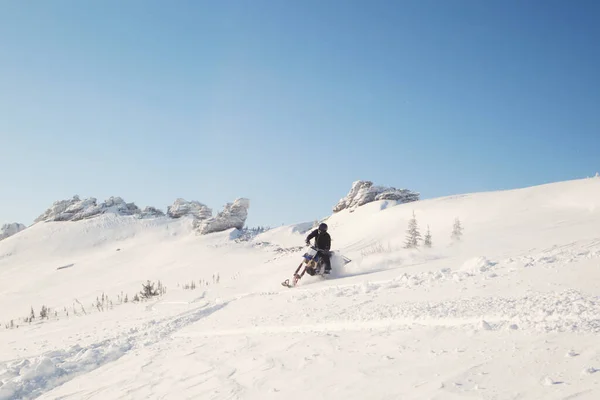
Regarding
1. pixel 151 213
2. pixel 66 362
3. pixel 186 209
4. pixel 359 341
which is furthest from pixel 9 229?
pixel 359 341

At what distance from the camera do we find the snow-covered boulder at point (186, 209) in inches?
1687

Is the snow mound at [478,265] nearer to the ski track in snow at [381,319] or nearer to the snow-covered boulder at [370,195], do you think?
the ski track in snow at [381,319]

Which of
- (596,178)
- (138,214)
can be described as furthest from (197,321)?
(138,214)

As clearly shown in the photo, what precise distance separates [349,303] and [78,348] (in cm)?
445

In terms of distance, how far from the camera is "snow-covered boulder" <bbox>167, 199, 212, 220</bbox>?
42844 mm

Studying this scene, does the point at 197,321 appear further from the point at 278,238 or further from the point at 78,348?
the point at 278,238

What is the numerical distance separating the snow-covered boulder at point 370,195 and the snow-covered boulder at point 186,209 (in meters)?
13.9

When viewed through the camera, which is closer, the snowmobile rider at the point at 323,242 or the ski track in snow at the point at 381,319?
the ski track in snow at the point at 381,319

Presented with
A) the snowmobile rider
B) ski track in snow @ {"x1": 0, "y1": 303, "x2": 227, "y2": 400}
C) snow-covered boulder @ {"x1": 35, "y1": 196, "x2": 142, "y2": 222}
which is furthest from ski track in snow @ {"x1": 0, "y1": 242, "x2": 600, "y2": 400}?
snow-covered boulder @ {"x1": 35, "y1": 196, "x2": 142, "y2": 222}

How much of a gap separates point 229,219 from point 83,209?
759 inches

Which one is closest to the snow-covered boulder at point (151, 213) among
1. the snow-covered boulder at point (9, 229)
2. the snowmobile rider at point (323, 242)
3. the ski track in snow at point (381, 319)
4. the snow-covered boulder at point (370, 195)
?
the snow-covered boulder at point (9, 229)

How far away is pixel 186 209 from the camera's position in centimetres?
4428

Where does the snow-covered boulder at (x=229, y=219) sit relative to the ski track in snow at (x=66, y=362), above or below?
above

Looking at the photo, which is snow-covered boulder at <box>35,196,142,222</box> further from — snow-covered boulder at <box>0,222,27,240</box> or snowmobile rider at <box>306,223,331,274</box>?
snowmobile rider at <box>306,223,331,274</box>
